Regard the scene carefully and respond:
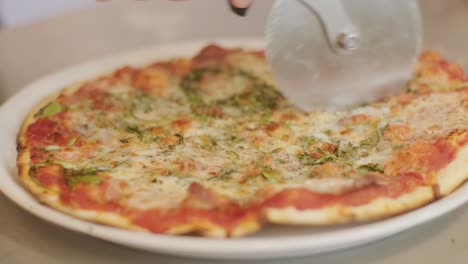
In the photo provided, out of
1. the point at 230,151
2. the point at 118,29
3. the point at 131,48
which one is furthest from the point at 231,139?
the point at 118,29

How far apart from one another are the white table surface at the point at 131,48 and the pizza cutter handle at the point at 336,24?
2.25 ft

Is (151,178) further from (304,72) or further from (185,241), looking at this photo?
(304,72)

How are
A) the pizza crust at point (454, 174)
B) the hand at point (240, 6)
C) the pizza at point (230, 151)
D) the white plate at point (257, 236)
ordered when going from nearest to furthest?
the white plate at point (257, 236) < the pizza at point (230, 151) < the pizza crust at point (454, 174) < the hand at point (240, 6)

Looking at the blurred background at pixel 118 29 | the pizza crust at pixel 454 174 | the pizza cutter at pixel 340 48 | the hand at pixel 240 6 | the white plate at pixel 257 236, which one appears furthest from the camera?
the blurred background at pixel 118 29

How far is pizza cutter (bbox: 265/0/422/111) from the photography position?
2381 millimetres

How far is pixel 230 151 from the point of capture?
2164 mm

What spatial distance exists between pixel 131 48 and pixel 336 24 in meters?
1.60

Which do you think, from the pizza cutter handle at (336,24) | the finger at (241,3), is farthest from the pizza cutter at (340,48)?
the finger at (241,3)

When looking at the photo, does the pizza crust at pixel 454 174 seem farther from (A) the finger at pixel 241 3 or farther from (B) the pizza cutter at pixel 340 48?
(A) the finger at pixel 241 3

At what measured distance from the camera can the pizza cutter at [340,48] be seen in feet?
7.81

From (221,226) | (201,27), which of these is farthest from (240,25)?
(221,226)

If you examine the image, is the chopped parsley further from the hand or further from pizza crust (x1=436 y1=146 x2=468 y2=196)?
pizza crust (x1=436 y1=146 x2=468 y2=196)

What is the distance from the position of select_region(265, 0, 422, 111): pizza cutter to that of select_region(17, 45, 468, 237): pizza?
73 mm

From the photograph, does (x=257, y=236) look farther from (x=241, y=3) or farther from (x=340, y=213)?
(x=241, y=3)
